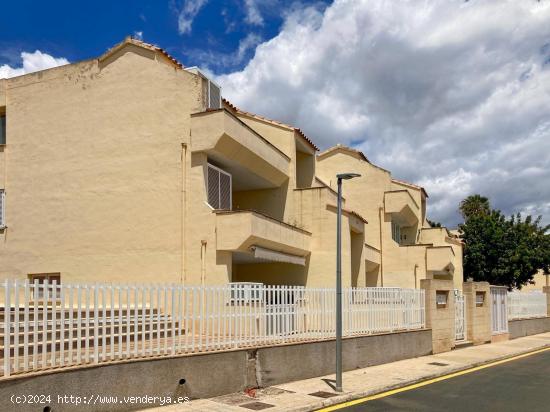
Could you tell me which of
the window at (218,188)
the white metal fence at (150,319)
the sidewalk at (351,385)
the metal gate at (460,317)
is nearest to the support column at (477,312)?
the metal gate at (460,317)

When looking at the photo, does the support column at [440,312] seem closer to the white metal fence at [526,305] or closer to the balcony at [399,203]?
the white metal fence at [526,305]

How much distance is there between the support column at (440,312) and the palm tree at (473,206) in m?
37.9

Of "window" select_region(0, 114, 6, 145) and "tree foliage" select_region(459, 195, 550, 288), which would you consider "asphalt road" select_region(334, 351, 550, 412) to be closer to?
"window" select_region(0, 114, 6, 145)

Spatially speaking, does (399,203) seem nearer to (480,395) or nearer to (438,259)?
(438,259)

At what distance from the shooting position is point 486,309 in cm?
2025

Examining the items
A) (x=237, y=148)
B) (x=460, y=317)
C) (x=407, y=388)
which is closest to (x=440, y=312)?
(x=460, y=317)

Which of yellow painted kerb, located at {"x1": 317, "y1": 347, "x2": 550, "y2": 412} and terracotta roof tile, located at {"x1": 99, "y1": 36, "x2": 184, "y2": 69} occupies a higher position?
terracotta roof tile, located at {"x1": 99, "y1": 36, "x2": 184, "y2": 69}

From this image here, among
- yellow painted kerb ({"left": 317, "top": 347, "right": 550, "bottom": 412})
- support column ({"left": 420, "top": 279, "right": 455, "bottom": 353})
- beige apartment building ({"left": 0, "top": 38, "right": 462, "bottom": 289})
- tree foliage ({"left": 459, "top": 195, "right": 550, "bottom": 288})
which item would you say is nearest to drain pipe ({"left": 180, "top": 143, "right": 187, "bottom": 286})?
beige apartment building ({"left": 0, "top": 38, "right": 462, "bottom": 289})

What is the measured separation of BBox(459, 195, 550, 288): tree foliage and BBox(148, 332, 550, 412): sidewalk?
80.7ft

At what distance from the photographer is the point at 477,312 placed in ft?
64.6

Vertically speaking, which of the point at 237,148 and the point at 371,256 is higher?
the point at 237,148

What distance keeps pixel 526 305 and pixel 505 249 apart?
55.6ft

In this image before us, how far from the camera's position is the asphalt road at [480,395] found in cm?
927

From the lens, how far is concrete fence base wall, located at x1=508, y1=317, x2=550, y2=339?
2264cm
